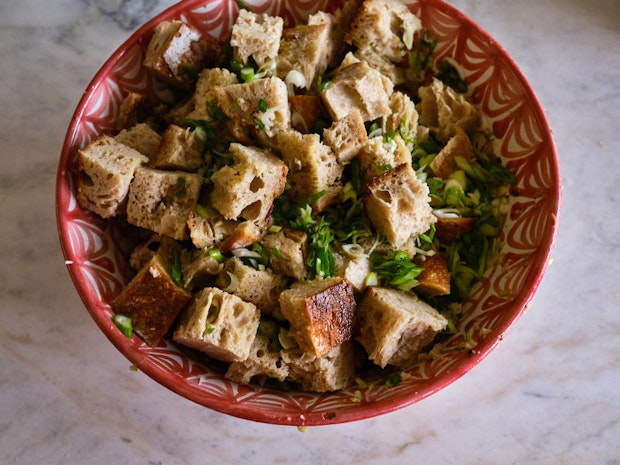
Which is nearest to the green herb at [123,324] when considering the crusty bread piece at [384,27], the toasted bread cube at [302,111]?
the toasted bread cube at [302,111]

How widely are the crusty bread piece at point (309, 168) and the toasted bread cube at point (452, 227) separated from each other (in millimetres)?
430

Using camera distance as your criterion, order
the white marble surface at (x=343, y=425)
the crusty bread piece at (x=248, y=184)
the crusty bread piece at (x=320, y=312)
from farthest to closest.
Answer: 1. the white marble surface at (x=343, y=425)
2. the crusty bread piece at (x=248, y=184)
3. the crusty bread piece at (x=320, y=312)

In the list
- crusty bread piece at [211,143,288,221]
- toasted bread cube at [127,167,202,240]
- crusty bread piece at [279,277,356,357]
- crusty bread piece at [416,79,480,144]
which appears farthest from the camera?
crusty bread piece at [416,79,480,144]

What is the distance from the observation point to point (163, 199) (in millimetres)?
2402

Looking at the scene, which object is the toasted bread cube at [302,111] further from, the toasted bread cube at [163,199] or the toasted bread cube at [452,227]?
the toasted bread cube at [452,227]

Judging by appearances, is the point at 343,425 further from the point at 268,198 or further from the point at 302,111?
the point at 302,111

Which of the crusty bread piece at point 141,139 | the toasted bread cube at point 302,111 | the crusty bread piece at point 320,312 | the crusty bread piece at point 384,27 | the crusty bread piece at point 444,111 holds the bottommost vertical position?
the crusty bread piece at point 320,312

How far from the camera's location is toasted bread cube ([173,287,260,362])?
221 cm

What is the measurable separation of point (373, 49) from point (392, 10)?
0.59 feet

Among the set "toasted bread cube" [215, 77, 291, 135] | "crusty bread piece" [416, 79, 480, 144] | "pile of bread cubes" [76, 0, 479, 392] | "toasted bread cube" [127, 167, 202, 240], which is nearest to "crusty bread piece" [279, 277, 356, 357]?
"pile of bread cubes" [76, 0, 479, 392]

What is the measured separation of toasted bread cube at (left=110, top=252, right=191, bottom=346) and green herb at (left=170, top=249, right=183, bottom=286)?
0.07 ft

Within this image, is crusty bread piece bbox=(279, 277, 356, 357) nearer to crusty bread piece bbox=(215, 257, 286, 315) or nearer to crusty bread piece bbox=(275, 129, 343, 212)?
crusty bread piece bbox=(215, 257, 286, 315)

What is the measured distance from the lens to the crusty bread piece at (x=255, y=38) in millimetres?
2500

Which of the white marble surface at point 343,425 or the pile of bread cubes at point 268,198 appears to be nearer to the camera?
the pile of bread cubes at point 268,198
